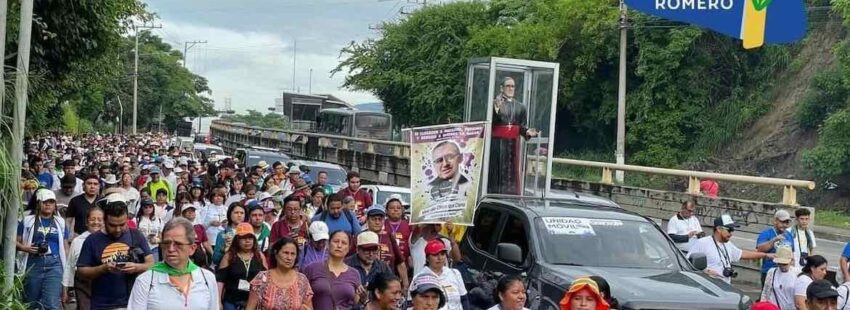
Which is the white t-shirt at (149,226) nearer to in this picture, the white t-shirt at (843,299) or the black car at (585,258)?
the black car at (585,258)

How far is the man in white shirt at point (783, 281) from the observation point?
919cm

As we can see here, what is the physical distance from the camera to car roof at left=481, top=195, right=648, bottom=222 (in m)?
9.20

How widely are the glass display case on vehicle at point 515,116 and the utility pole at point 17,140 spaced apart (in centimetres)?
620

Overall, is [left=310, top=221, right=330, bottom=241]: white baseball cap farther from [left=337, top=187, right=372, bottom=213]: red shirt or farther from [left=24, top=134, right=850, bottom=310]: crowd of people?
[left=337, top=187, right=372, bottom=213]: red shirt

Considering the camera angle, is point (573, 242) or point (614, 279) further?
point (573, 242)

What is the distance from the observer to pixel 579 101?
3969cm

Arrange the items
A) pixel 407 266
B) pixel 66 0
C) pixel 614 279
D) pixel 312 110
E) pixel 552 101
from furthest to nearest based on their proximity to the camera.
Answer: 1. pixel 312 110
2. pixel 552 101
3. pixel 66 0
4. pixel 407 266
5. pixel 614 279

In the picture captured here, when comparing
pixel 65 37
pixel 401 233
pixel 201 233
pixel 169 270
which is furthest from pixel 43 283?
pixel 65 37

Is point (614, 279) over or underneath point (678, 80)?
underneath

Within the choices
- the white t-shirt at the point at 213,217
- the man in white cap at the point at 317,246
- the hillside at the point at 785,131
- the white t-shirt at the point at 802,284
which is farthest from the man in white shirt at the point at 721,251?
the hillside at the point at 785,131

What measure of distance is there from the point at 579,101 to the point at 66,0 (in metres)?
29.5

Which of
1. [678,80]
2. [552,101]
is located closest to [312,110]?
[678,80]

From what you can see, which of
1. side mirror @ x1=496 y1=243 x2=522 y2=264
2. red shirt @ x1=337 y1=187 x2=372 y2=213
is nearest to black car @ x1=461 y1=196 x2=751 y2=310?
side mirror @ x1=496 y1=243 x2=522 y2=264

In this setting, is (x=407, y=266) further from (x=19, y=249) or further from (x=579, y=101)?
(x=579, y=101)
